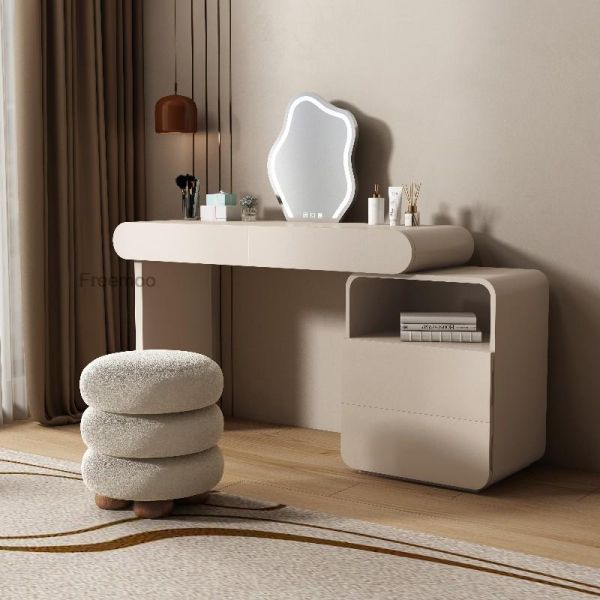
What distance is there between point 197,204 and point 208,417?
140cm

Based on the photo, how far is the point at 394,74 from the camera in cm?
351

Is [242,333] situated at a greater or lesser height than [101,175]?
lesser

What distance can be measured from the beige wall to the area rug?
102 cm

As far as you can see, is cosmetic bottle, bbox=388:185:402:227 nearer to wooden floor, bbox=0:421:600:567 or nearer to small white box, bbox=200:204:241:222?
small white box, bbox=200:204:241:222

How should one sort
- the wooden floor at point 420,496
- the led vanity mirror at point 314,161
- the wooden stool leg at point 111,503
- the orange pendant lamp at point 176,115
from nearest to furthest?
the wooden floor at point 420,496
the wooden stool leg at point 111,503
the led vanity mirror at point 314,161
the orange pendant lamp at point 176,115

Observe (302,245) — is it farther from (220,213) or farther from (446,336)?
(220,213)

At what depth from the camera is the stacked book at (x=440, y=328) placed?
3088 millimetres

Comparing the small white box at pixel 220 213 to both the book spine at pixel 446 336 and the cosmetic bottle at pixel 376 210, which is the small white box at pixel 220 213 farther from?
the book spine at pixel 446 336

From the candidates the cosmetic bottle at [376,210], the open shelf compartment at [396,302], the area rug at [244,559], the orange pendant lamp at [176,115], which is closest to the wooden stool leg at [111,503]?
the area rug at [244,559]

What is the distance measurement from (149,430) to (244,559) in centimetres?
45

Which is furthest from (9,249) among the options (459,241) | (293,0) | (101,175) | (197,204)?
(459,241)

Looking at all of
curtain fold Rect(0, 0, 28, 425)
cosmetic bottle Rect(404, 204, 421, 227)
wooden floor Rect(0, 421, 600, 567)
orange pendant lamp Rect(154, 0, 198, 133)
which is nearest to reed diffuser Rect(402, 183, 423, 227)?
cosmetic bottle Rect(404, 204, 421, 227)

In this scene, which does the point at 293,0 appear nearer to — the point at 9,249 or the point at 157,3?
the point at 157,3

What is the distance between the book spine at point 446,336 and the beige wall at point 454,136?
1.18 ft
